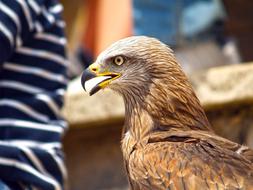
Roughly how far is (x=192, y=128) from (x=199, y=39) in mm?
2935

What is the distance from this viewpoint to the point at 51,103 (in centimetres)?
399

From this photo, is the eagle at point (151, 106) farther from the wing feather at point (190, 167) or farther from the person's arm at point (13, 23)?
the person's arm at point (13, 23)

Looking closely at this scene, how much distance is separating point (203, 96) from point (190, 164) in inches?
73.3

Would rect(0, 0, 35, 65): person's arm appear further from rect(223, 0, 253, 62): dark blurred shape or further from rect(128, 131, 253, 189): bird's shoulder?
rect(223, 0, 253, 62): dark blurred shape

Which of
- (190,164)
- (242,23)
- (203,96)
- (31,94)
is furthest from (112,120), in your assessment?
(190,164)

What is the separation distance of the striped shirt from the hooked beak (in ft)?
0.74

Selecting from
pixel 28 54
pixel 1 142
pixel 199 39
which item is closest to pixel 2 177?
pixel 1 142

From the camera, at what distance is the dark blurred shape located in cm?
596

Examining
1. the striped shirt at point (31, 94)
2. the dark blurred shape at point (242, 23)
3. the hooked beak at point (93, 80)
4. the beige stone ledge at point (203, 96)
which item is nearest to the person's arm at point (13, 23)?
the striped shirt at point (31, 94)

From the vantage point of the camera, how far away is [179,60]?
21.2 ft

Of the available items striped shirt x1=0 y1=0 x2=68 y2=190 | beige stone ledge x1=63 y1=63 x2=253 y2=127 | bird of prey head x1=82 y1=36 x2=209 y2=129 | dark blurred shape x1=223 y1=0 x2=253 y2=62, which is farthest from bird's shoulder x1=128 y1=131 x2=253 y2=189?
dark blurred shape x1=223 y1=0 x2=253 y2=62

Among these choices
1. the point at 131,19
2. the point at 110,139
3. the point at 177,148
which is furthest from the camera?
the point at 131,19

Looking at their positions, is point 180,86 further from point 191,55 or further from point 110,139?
point 191,55

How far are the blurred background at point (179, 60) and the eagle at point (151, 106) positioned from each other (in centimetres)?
141
